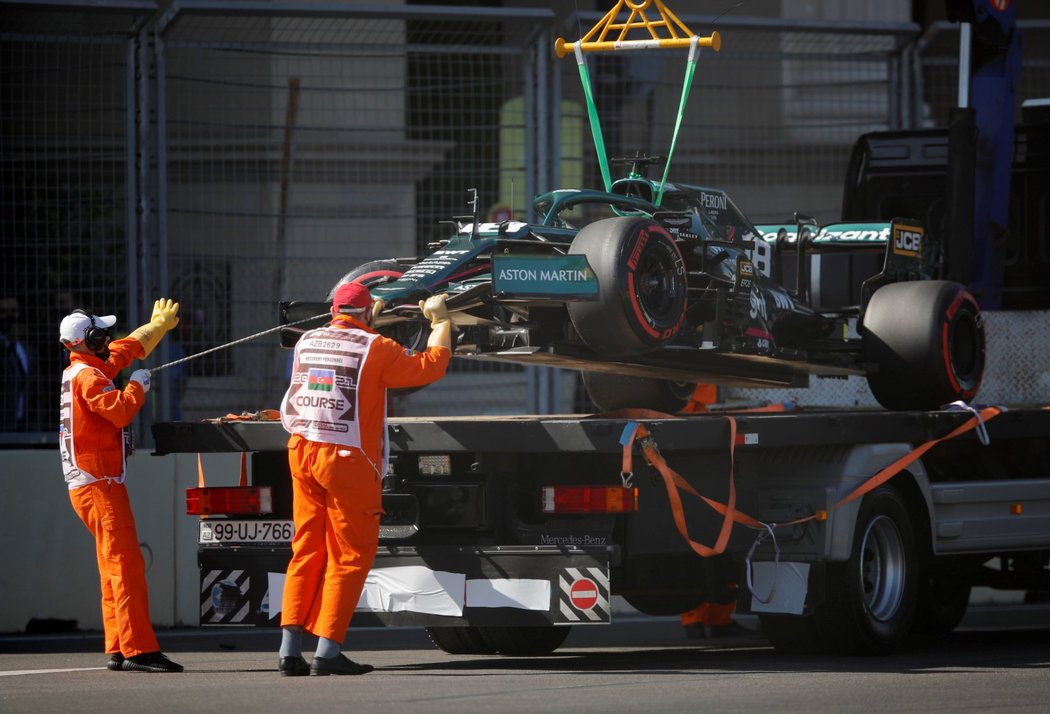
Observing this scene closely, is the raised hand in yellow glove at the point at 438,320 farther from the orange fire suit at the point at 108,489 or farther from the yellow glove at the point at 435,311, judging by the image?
the orange fire suit at the point at 108,489

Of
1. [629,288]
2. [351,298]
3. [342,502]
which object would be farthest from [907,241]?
[342,502]

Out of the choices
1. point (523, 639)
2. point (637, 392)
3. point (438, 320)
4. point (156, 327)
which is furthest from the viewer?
point (637, 392)

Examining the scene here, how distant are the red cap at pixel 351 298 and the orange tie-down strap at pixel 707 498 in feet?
4.15

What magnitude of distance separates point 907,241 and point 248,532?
15.3 ft

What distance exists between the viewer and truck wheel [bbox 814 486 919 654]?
356 inches

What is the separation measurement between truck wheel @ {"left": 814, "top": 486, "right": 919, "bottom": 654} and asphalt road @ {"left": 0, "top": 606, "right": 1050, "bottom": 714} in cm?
11

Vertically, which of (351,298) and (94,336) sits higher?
(351,298)

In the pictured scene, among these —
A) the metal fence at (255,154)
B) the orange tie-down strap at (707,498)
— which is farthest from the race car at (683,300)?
the metal fence at (255,154)

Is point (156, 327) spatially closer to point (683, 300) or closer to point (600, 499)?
point (600, 499)

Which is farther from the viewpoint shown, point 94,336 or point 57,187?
point 57,187

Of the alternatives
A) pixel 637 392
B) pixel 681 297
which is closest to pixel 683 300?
pixel 681 297

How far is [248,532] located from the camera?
28.9 feet

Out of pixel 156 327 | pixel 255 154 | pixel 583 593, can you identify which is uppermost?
pixel 255 154

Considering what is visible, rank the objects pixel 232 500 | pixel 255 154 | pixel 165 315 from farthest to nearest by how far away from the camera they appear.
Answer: pixel 255 154
pixel 165 315
pixel 232 500
